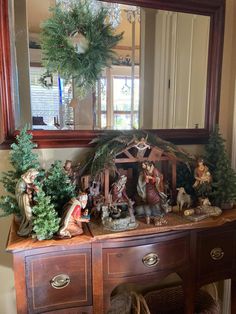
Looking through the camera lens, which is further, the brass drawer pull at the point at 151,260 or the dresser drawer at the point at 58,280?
the brass drawer pull at the point at 151,260

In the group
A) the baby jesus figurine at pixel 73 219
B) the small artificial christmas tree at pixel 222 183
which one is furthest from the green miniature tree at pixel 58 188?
the small artificial christmas tree at pixel 222 183

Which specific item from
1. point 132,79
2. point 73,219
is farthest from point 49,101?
point 73,219

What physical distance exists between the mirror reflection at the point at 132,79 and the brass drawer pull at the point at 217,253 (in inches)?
26.1

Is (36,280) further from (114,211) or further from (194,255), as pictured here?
(194,255)

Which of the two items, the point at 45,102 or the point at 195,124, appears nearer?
the point at 45,102

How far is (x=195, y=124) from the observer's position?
155cm

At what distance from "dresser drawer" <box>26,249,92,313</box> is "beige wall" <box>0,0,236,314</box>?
1.40ft

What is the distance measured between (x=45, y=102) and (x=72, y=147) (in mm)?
250

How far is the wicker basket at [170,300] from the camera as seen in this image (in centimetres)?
155

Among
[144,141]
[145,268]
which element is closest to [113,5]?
[144,141]

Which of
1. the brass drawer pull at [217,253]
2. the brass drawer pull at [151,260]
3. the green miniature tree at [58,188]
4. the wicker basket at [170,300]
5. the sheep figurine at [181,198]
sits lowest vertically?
the wicker basket at [170,300]

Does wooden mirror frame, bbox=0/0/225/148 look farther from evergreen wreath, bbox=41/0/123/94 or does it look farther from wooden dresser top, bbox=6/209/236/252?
wooden dresser top, bbox=6/209/236/252

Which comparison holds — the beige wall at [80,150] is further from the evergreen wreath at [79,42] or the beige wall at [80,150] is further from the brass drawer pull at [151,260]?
the brass drawer pull at [151,260]

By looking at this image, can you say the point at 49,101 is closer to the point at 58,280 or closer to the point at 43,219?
the point at 43,219
